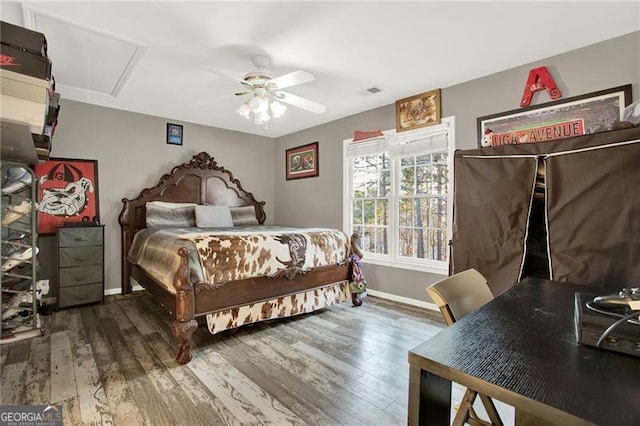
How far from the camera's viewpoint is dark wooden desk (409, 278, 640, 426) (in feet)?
1.74

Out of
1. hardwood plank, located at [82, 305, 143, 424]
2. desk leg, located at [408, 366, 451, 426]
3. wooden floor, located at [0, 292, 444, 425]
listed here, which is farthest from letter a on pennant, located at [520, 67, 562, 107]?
hardwood plank, located at [82, 305, 143, 424]

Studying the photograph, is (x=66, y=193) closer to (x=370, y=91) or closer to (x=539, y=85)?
(x=370, y=91)

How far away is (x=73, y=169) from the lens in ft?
12.1

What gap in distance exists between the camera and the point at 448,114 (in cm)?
326

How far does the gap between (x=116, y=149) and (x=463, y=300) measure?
445 cm

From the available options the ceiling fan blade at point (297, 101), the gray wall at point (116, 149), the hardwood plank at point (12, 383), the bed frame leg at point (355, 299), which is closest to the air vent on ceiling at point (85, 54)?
the gray wall at point (116, 149)

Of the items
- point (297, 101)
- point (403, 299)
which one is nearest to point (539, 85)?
point (297, 101)

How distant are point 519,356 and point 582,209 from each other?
1648mm

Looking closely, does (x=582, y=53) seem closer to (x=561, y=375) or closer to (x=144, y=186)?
(x=561, y=375)

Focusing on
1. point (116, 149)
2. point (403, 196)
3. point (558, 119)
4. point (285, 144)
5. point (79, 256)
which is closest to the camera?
point (558, 119)

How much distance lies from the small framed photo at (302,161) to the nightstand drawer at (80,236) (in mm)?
2824

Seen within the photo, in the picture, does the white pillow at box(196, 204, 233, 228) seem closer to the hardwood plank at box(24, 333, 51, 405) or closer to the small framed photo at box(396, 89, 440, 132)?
the hardwood plank at box(24, 333, 51, 405)

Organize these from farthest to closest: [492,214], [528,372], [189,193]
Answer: [189,193] → [492,214] → [528,372]

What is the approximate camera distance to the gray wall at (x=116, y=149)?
12.0 feet
